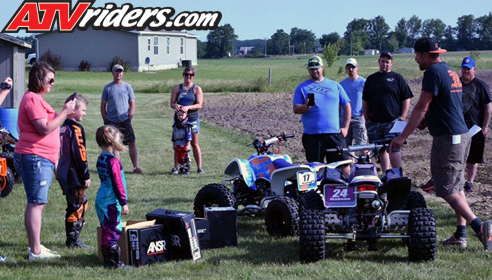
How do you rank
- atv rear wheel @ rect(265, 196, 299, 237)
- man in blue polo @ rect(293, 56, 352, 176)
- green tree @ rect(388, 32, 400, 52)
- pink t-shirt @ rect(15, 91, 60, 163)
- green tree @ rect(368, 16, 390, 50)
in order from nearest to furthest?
pink t-shirt @ rect(15, 91, 60, 163)
atv rear wheel @ rect(265, 196, 299, 237)
man in blue polo @ rect(293, 56, 352, 176)
green tree @ rect(388, 32, 400, 52)
green tree @ rect(368, 16, 390, 50)

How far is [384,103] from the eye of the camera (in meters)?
10.3

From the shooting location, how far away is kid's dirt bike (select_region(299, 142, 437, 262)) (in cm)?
654

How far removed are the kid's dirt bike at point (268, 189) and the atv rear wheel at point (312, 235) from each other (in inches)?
40.5

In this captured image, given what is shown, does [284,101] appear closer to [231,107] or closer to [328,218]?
[231,107]

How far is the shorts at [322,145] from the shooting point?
29.1 ft

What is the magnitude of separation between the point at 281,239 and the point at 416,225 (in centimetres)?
170

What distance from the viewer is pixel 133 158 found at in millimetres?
12992

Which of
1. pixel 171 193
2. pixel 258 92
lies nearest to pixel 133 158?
pixel 171 193

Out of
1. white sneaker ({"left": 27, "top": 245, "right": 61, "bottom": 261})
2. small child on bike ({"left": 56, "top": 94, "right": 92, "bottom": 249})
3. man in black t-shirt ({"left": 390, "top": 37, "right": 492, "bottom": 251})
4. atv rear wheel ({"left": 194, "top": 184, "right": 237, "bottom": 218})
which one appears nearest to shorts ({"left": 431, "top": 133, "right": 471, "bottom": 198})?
man in black t-shirt ({"left": 390, "top": 37, "right": 492, "bottom": 251})

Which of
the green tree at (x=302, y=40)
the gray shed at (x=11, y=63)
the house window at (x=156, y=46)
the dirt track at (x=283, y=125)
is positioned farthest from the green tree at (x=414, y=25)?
the gray shed at (x=11, y=63)

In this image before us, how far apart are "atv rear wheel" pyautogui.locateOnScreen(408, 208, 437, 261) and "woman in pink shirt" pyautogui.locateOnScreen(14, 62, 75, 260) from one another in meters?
3.31

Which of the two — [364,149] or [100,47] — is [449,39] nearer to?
[100,47]

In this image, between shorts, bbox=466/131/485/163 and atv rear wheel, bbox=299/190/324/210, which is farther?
shorts, bbox=466/131/485/163

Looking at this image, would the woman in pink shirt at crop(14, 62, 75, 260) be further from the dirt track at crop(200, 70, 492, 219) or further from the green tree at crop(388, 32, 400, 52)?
the green tree at crop(388, 32, 400, 52)
